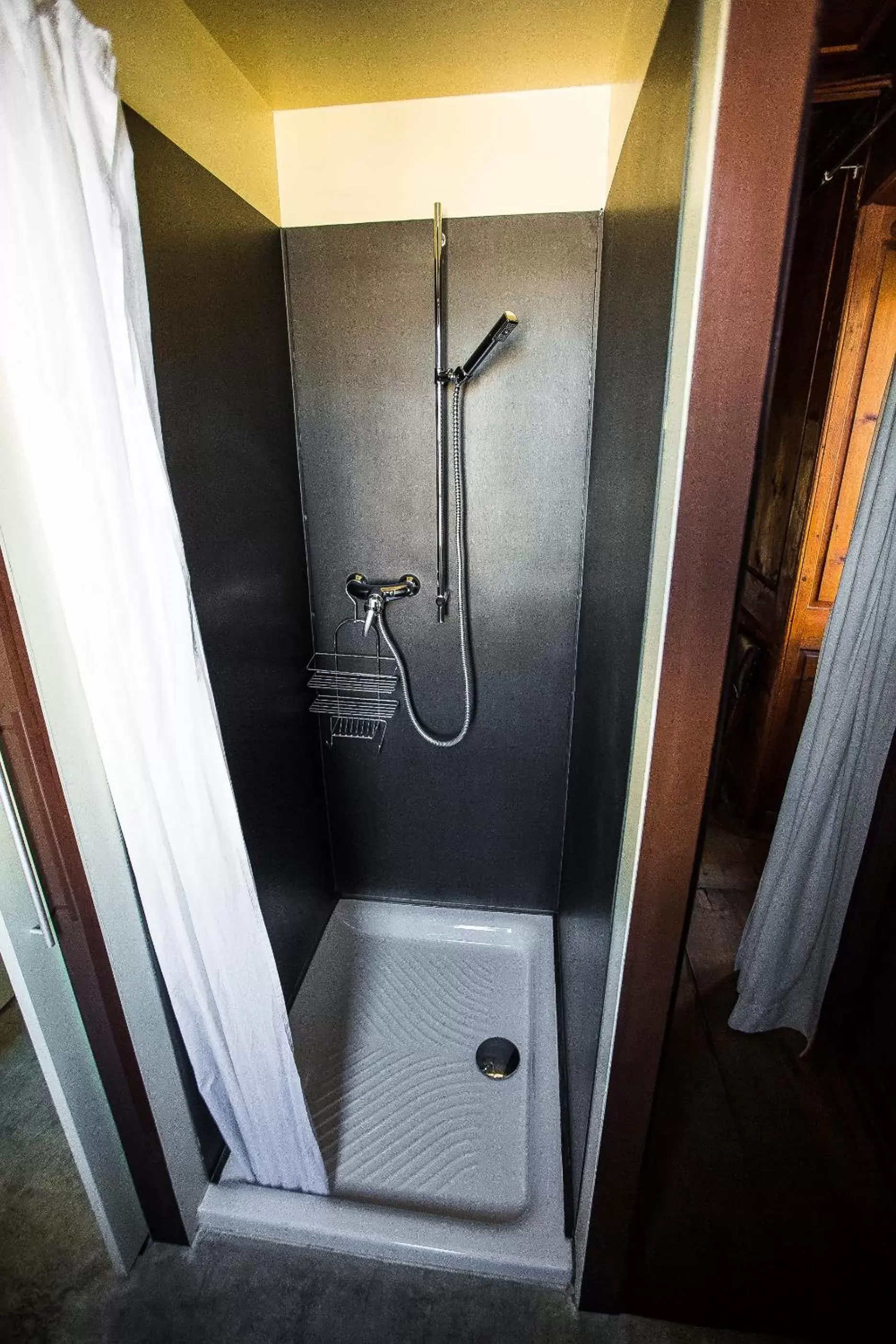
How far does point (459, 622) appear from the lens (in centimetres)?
196

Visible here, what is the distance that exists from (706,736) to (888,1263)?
55.5 inches

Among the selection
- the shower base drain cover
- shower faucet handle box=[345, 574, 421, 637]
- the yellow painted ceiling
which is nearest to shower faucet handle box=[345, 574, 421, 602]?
shower faucet handle box=[345, 574, 421, 637]

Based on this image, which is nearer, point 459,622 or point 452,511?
point 452,511

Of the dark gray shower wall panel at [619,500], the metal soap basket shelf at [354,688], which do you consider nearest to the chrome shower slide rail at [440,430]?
the metal soap basket shelf at [354,688]

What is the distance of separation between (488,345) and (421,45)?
1.95 feet

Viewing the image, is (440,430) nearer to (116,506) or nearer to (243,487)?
(243,487)

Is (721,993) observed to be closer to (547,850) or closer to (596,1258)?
(547,850)

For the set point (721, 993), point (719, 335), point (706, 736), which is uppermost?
point (719, 335)

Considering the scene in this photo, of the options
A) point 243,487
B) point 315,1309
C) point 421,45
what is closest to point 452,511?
point 243,487

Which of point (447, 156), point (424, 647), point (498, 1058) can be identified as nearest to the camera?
point (447, 156)

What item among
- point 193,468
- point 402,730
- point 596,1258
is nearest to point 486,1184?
point 596,1258

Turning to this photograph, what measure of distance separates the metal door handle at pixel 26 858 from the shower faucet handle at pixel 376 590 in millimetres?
1064

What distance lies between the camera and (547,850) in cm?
220

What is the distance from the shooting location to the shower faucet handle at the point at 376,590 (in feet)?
6.16
